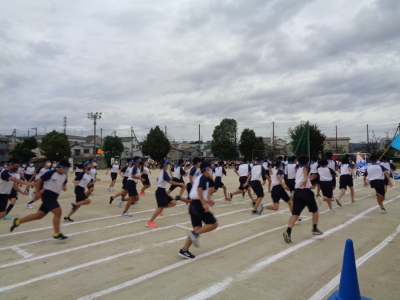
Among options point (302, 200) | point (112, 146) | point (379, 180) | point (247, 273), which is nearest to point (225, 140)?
point (112, 146)

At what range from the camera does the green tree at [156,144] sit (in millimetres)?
51656

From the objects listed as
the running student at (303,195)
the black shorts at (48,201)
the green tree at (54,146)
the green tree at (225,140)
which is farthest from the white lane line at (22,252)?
the green tree at (225,140)

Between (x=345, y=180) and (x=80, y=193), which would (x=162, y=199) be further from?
(x=345, y=180)

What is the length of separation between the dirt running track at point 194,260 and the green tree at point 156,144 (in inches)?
1722

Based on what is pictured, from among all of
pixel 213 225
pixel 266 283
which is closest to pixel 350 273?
pixel 266 283

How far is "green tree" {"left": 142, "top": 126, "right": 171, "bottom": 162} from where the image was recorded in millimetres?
51656

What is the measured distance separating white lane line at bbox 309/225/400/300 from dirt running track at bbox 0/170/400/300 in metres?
0.02

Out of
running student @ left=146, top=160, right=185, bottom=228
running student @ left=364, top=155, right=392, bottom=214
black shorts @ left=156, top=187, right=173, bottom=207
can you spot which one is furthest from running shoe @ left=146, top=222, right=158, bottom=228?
running student @ left=364, top=155, right=392, bottom=214

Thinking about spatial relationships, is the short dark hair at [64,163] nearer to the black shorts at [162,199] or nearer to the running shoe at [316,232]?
the black shorts at [162,199]

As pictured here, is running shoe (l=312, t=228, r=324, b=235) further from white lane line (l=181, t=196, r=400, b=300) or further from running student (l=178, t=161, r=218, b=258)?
running student (l=178, t=161, r=218, b=258)

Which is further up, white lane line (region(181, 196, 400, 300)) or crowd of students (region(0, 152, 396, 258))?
crowd of students (region(0, 152, 396, 258))

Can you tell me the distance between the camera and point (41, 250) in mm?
5492

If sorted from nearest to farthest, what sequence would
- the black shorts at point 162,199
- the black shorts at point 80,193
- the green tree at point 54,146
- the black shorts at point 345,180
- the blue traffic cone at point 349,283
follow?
1. the blue traffic cone at point 349,283
2. the black shorts at point 162,199
3. the black shorts at point 80,193
4. the black shorts at point 345,180
5. the green tree at point 54,146

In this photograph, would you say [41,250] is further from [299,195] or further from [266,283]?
[299,195]
